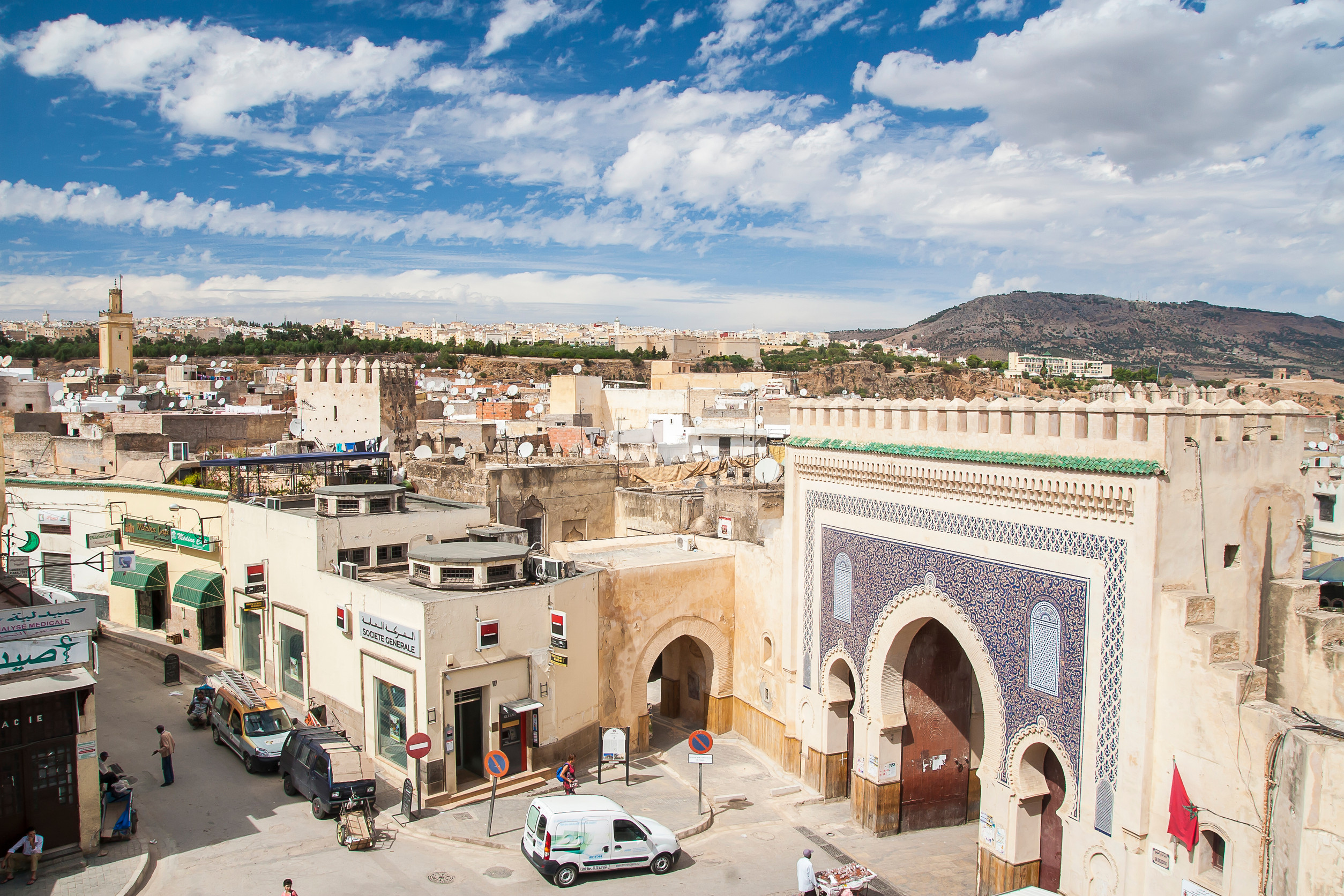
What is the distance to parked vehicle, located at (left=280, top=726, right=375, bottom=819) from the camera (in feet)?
42.5

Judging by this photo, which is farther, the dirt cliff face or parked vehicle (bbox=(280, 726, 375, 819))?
the dirt cliff face

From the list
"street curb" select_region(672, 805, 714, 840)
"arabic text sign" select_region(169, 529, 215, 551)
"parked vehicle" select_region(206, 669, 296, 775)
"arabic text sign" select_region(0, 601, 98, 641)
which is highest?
"arabic text sign" select_region(0, 601, 98, 641)

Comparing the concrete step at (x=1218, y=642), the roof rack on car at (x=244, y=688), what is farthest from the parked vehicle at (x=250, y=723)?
the concrete step at (x=1218, y=642)

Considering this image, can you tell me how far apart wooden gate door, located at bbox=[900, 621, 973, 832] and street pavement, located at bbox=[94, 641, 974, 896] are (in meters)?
0.74

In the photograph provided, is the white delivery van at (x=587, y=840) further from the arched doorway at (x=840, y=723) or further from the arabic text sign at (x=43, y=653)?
the arabic text sign at (x=43, y=653)

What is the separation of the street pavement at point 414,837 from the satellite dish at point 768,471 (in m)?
6.93

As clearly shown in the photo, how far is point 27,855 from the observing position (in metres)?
10.8

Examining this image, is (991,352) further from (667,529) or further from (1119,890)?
(1119,890)

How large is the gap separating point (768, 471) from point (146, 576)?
15.2 m

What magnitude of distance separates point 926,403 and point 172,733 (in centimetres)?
1475

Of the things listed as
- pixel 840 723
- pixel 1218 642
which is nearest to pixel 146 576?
pixel 840 723

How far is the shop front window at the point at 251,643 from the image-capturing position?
19000 mm

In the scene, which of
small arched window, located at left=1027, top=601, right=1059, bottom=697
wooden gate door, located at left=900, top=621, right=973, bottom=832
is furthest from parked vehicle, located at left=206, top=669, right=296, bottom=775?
small arched window, located at left=1027, top=601, right=1059, bottom=697

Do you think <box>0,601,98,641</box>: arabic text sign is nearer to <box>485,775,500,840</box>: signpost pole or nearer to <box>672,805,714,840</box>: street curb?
<box>485,775,500,840</box>: signpost pole
